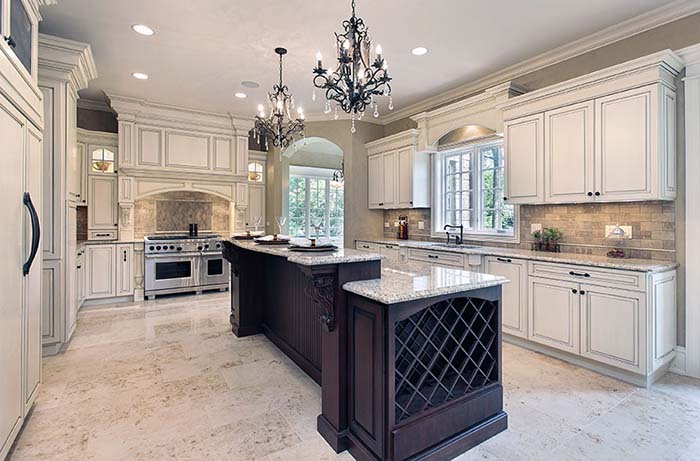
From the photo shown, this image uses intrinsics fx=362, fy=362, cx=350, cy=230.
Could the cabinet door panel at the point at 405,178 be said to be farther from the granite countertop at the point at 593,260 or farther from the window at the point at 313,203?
the window at the point at 313,203

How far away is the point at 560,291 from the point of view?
316 centimetres

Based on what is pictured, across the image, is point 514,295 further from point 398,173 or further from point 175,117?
point 175,117

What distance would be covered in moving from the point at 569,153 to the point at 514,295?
1.43 meters

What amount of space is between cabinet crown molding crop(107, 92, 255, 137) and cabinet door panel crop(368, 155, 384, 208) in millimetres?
2239

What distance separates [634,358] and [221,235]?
5.78 m

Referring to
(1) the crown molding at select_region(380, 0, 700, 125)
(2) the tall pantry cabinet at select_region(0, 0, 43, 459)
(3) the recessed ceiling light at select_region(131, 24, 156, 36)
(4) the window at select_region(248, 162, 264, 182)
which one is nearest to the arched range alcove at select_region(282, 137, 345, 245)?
(4) the window at select_region(248, 162, 264, 182)

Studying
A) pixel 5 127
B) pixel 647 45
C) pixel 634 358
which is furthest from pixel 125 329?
pixel 647 45

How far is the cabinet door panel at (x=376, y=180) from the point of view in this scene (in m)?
5.84

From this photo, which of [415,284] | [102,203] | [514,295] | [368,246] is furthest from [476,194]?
[102,203]

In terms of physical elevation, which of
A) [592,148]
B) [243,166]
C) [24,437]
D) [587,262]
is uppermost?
[243,166]

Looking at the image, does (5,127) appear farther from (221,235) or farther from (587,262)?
(221,235)

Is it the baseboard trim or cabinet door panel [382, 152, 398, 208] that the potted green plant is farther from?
cabinet door panel [382, 152, 398, 208]

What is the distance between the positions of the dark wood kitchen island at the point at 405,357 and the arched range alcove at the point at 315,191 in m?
6.39

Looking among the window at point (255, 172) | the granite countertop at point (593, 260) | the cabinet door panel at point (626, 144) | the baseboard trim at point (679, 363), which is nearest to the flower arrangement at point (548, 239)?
the granite countertop at point (593, 260)
